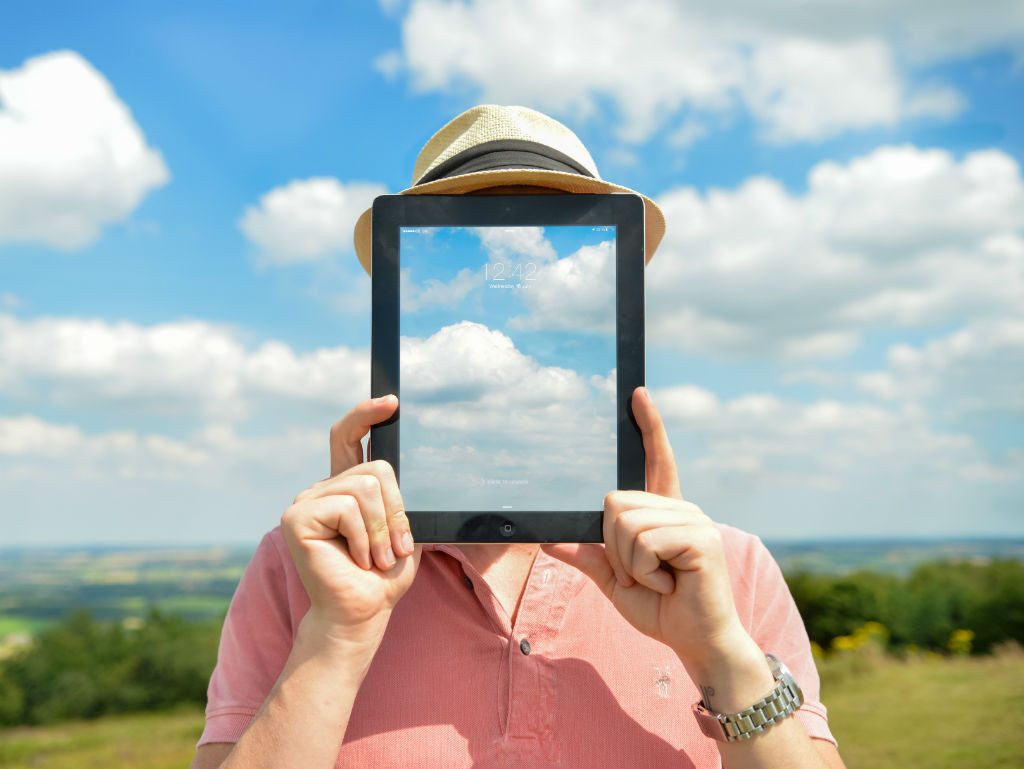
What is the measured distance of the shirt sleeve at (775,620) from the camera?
2.56 metres

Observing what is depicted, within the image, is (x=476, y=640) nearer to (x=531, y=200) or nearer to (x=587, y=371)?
(x=587, y=371)

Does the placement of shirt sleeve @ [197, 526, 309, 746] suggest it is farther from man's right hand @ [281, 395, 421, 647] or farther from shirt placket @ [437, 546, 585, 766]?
shirt placket @ [437, 546, 585, 766]

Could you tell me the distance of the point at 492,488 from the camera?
2.24 meters

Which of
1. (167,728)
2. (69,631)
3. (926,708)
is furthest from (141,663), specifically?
(926,708)

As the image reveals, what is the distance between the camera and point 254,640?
249 cm

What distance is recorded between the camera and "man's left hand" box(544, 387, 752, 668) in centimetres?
204

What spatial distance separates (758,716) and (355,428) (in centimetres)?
142

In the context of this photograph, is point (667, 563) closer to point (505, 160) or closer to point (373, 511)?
point (373, 511)

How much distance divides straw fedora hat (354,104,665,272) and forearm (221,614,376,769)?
140cm

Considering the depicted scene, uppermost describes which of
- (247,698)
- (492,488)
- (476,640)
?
(492,488)

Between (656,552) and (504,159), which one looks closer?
(656,552)

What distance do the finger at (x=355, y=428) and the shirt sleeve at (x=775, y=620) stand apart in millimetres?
1356

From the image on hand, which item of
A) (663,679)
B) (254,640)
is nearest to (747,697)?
(663,679)

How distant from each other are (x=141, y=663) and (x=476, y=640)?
190 feet
